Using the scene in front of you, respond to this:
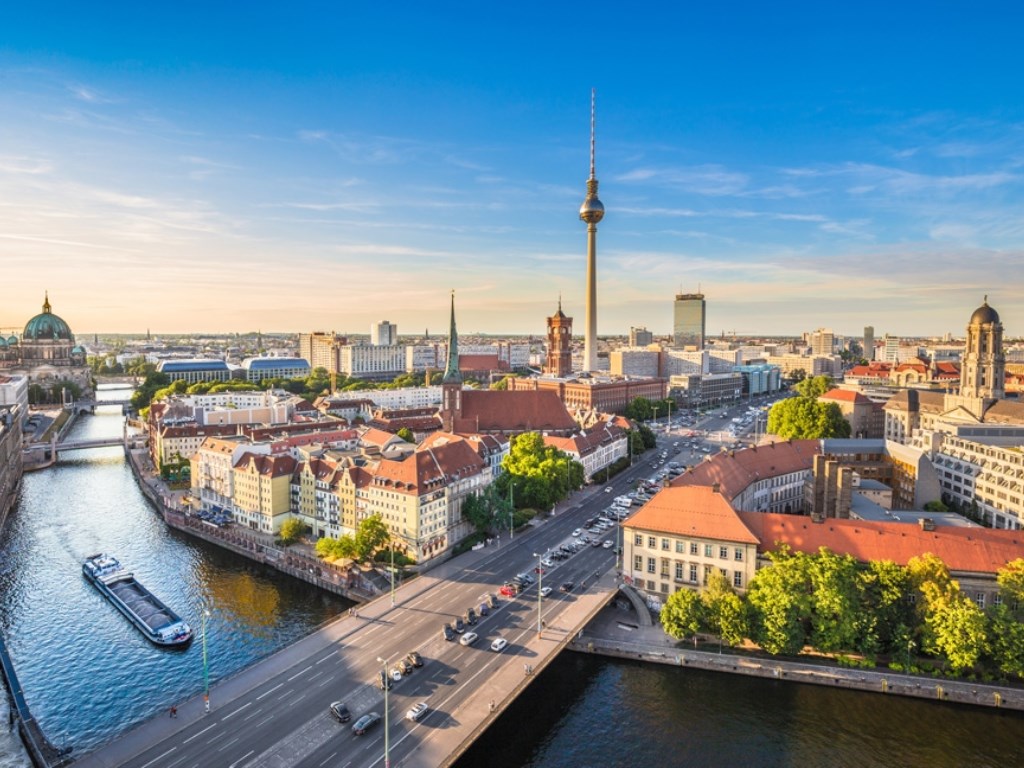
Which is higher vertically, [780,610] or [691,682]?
[780,610]

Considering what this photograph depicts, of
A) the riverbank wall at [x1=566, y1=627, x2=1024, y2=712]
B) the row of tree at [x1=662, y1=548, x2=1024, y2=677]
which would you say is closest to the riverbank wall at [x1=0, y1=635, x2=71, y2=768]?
the riverbank wall at [x1=566, y1=627, x2=1024, y2=712]

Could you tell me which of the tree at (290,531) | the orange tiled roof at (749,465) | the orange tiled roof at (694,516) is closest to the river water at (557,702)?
the tree at (290,531)

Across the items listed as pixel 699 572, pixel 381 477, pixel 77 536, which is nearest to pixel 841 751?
pixel 699 572

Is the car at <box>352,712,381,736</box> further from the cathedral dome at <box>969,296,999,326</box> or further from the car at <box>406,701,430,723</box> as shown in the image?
the cathedral dome at <box>969,296,999,326</box>

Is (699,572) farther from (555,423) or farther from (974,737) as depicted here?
(555,423)

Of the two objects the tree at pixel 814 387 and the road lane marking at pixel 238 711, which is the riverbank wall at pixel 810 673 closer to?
the road lane marking at pixel 238 711

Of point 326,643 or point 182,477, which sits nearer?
point 326,643

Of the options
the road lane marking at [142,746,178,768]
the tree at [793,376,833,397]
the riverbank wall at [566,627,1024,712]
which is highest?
the tree at [793,376,833,397]
